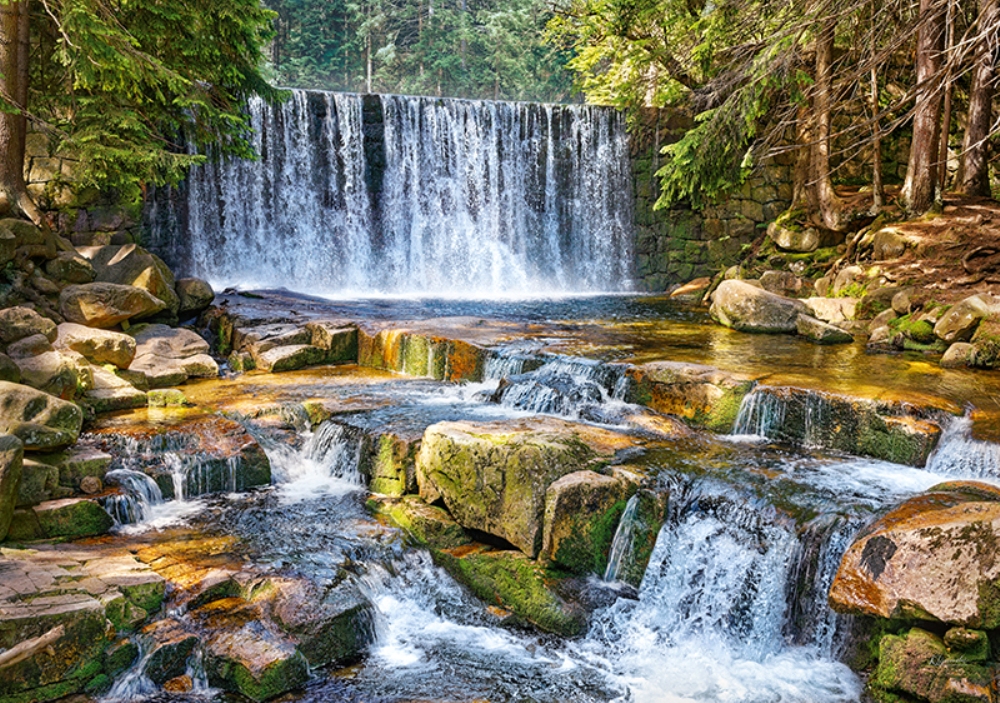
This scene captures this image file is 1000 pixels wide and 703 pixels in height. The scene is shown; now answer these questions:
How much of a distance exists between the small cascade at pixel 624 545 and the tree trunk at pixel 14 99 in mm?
8226

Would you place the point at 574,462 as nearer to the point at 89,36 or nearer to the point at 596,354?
the point at 596,354

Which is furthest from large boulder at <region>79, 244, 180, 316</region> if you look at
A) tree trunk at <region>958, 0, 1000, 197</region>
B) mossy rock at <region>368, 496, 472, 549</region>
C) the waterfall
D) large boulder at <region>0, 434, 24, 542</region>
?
tree trunk at <region>958, 0, 1000, 197</region>

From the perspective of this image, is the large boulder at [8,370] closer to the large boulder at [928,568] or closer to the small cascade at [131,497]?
the small cascade at [131,497]

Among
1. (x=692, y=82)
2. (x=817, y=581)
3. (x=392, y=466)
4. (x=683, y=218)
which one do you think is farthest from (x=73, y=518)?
(x=683, y=218)

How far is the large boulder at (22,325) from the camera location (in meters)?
7.96

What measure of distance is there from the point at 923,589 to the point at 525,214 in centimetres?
1511

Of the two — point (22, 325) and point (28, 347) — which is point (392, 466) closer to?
point (28, 347)

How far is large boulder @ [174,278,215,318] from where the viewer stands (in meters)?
11.8

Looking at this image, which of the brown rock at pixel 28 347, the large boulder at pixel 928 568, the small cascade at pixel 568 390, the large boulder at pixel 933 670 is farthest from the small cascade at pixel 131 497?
the large boulder at pixel 933 670

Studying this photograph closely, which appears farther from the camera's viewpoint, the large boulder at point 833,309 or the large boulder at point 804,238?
the large boulder at point 804,238

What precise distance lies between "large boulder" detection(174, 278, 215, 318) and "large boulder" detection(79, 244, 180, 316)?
1.49 ft

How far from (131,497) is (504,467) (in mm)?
3024

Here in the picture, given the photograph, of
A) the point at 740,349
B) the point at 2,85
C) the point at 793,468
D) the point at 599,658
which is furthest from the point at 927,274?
the point at 2,85

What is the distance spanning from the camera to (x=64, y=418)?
266 inches
